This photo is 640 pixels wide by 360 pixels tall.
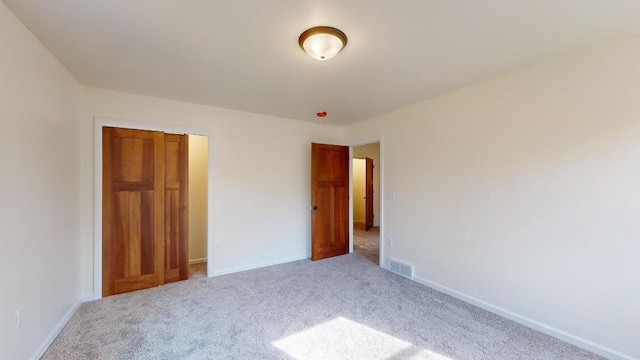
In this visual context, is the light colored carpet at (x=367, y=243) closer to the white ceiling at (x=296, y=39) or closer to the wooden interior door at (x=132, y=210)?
the white ceiling at (x=296, y=39)

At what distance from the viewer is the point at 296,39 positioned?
1.94 m

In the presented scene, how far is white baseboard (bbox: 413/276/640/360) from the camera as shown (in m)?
1.96

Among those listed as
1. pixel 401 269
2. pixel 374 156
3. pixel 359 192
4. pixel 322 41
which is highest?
pixel 322 41

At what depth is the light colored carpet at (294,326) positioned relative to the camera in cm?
202

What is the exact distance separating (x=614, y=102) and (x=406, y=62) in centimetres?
157

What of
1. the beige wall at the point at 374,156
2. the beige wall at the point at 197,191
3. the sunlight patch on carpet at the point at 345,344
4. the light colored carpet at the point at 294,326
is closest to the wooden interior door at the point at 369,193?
the beige wall at the point at 374,156

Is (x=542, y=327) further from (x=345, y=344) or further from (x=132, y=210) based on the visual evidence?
(x=132, y=210)

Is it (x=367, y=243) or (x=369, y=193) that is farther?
(x=369, y=193)

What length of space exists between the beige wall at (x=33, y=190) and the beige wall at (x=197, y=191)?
180cm

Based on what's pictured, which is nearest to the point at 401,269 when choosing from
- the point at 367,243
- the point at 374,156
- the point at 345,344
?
the point at 345,344

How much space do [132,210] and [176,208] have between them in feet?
1.54

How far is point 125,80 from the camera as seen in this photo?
2.72 m

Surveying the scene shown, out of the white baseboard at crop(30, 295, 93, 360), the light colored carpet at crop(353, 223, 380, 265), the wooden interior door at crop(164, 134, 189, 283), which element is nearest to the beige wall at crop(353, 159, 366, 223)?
the light colored carpet at crop(353, 223, 380, 265)

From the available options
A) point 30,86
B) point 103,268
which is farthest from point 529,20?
point 103,268
